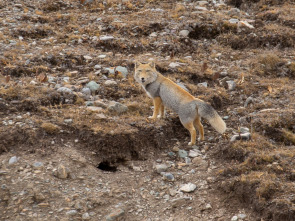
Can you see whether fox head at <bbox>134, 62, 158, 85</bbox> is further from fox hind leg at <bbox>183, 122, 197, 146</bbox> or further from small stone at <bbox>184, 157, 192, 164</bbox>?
small stone at <bbox>184, 157, 192, 164</bbox>

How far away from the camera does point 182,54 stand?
12.5m

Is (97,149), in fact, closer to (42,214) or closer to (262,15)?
(42,214)

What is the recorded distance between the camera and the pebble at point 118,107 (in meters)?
9.05

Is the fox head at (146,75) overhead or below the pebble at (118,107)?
overhead

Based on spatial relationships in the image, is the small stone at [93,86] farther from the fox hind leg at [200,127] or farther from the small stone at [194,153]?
the small stone at [194,153]

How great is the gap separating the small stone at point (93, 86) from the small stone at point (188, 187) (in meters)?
Result: 4.05

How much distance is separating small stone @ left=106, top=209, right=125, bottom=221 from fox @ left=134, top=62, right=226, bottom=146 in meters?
2.43

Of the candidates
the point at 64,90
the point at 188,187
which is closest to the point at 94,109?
the point at 64,90

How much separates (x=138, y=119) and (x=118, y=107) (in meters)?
0.68

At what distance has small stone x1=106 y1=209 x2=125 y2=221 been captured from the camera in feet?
21.6

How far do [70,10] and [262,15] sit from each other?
7.69 m

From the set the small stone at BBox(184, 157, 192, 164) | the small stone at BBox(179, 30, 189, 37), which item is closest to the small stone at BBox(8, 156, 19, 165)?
A: the small stone at BBox(184, 157, 192, 164)

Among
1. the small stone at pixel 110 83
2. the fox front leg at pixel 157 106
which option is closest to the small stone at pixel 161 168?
the fox front leg at pixel 157 106

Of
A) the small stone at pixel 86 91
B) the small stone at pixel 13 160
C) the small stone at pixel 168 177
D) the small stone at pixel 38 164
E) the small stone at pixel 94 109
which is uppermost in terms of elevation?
the small stone at pixel 86 91
